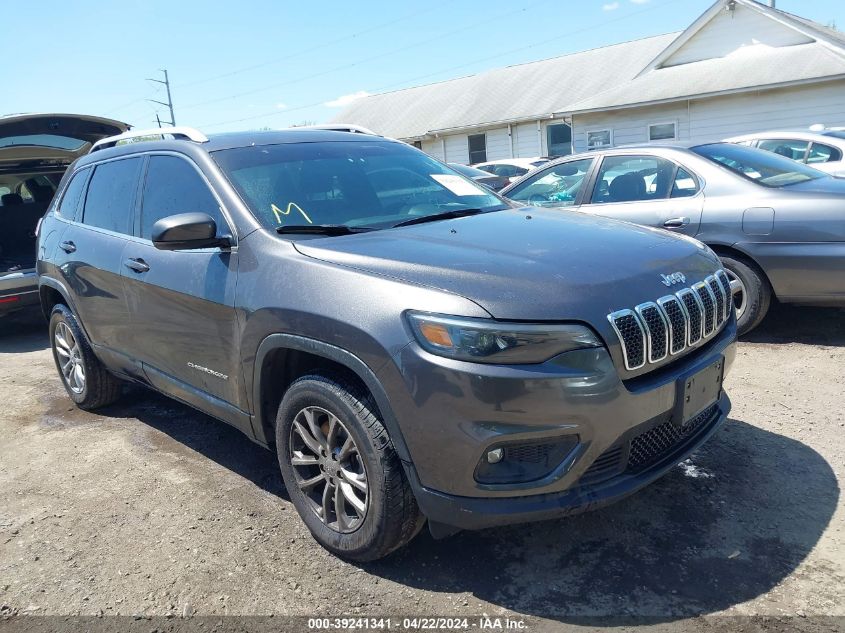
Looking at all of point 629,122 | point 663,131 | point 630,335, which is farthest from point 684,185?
point 629,122

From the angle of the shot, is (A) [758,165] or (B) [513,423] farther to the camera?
(A) [758,165]

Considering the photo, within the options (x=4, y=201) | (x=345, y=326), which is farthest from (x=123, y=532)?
(x=4, y=201)

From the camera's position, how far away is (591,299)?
8.16 ft

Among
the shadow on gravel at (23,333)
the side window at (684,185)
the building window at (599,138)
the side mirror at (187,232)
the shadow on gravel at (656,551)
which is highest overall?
the building window at (599,138)

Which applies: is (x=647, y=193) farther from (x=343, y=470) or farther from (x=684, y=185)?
(x=343, y=470)

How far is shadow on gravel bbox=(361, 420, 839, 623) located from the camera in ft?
8.50

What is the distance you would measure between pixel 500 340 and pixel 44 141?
7.41 meters

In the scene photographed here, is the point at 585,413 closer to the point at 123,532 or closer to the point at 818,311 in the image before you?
the point at 123,532

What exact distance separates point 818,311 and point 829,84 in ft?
43.5

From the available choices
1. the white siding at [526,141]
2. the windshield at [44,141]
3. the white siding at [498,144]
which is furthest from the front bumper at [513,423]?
the white siding at [498,144]

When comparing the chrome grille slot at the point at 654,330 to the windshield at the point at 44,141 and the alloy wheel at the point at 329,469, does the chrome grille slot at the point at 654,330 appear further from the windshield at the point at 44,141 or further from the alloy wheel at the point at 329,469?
the windshield at the point at 44,141

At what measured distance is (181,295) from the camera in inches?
138

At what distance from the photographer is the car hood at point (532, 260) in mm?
2461

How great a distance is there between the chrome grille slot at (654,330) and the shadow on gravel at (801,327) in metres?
3.32
